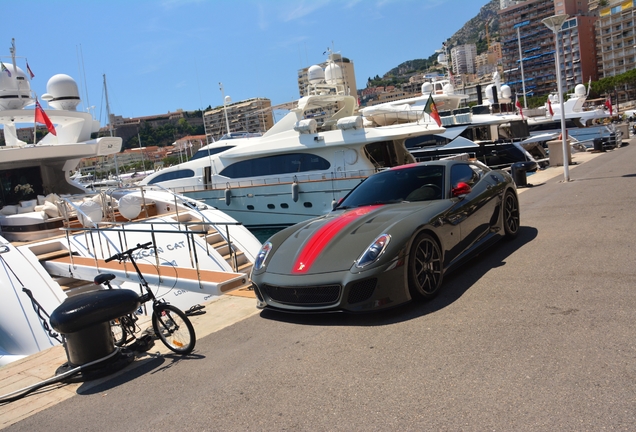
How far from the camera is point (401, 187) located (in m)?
6.46

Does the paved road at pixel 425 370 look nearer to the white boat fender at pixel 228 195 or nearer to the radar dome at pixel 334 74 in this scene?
the white boat fender at pixel 228 195

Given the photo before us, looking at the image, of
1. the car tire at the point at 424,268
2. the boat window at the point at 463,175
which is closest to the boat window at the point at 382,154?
the boat window at the point at 463,175

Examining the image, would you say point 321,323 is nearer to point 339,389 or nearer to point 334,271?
A: point 334,271

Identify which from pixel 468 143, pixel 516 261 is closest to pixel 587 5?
pixel 468 143

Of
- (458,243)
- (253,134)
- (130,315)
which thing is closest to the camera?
(130,315)

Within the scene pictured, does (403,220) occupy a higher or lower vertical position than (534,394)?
higher

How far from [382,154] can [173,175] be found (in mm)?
9788

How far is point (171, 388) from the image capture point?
392 centimetres

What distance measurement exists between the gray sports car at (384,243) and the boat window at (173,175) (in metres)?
17.7

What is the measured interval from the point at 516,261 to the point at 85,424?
186 inches

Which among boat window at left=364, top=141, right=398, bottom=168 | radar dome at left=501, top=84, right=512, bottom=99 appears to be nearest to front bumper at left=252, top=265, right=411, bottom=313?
boat window at left=364, top=141, right=398, bottom=168

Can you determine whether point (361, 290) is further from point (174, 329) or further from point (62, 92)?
point (62, 92)

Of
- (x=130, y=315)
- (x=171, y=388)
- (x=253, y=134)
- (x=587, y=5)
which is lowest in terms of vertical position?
(x=171, y=388)

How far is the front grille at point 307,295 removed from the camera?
15.7 ft
